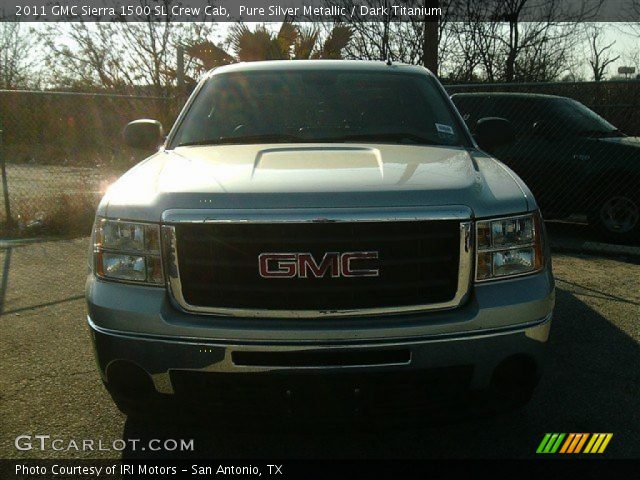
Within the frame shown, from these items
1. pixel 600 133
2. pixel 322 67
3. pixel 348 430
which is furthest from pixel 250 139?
pixel 600 133

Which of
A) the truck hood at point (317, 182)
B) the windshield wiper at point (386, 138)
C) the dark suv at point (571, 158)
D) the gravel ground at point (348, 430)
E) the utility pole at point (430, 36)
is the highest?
the utility pole at point (430, 36)

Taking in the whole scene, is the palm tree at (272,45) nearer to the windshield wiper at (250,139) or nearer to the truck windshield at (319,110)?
the truck windshield at (319,110)

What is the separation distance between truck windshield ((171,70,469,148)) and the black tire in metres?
4.65

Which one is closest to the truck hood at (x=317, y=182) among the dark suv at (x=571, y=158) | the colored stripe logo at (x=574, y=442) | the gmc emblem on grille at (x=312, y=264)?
the gmc emblem on grille at (x=312, y=264)

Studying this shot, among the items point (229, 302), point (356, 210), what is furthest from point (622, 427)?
point (229, 302)

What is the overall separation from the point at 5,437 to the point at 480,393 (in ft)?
6.88

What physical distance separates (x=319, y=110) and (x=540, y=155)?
17.6 feet

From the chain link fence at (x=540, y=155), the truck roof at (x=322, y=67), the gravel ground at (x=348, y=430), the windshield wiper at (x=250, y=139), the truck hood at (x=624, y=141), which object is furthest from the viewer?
the chain link fence at (x=540, y=155)

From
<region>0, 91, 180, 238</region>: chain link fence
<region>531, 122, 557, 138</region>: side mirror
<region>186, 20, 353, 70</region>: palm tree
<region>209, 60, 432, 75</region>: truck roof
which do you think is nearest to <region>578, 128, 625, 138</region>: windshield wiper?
<region>531, 122, 557, 138</region>: side mirror

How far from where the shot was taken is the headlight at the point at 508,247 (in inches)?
105

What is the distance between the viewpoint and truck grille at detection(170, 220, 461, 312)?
2.52 meters

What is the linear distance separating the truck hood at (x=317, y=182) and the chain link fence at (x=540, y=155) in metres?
5.41

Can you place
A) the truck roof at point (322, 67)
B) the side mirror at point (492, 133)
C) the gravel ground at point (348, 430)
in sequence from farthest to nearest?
the truck roof at point (322, 67) → the side mirror at point (492, 133) → the gravel ground at point (348, 430)

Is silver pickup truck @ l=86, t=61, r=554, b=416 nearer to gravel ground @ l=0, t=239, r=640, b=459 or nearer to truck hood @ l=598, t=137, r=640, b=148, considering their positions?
gravel ground @ l=0, t=239, r=640, b=459
